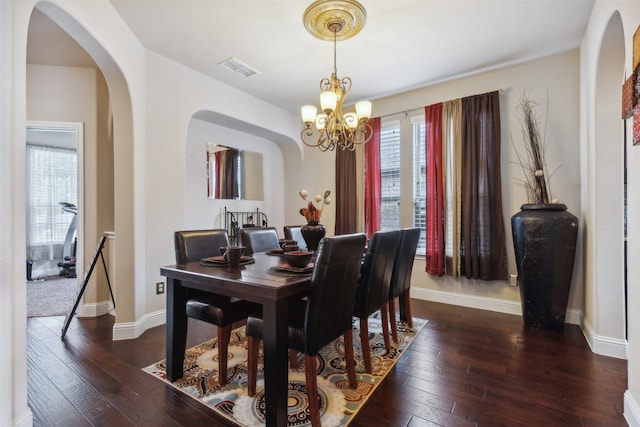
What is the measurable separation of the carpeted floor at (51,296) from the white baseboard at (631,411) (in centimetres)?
433

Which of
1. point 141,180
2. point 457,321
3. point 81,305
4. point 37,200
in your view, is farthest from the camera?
point 37,200

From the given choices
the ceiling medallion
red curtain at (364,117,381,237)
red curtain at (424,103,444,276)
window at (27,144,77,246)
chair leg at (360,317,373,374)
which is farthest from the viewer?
window at (27,144,77,246)

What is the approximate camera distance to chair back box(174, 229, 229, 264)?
7.44 feet

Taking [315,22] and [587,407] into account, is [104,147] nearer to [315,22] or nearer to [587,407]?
[315,22]

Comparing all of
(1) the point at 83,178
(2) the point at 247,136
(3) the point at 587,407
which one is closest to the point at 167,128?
(1) the point at 83,178

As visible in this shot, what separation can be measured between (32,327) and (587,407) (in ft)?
14.9

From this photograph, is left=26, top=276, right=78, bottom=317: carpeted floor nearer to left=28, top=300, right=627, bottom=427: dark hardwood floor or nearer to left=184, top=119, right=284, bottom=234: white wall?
left=28, top=300, right=627, bottom=427: dark hardwood floor

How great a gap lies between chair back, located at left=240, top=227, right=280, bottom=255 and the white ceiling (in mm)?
1810

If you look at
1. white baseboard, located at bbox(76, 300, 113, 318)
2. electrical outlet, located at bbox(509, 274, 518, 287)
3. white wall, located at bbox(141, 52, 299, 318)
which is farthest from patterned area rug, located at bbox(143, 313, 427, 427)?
white baseboard, located at bbox(76, 300, 113, 318)

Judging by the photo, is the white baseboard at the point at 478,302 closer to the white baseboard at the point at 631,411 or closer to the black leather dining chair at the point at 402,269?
the black leather dining chair at the point at 402,269

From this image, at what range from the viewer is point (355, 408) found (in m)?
1.70

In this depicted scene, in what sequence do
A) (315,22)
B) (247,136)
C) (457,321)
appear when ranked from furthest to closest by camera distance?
1. (247,136)
2. (457,321)
3. (315,22)

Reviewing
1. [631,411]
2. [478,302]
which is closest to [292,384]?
[631,411]

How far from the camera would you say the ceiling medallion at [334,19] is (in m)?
2.26
